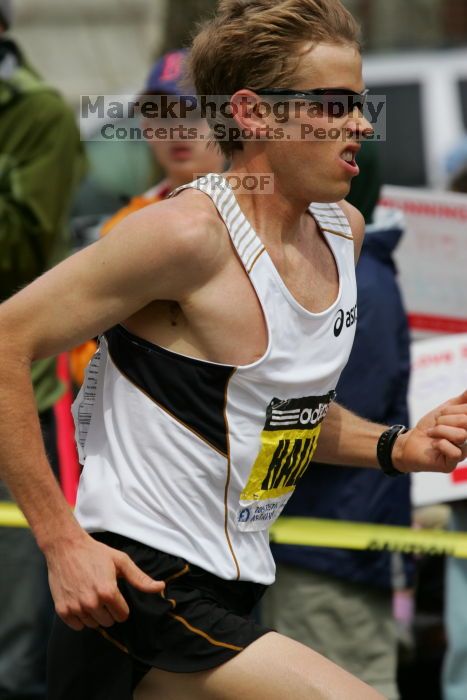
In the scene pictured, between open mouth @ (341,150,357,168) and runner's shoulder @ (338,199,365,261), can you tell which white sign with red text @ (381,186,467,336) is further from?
open mouth @ (341,150,357,168)

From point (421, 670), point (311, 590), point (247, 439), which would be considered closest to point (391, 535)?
point (311, 590)

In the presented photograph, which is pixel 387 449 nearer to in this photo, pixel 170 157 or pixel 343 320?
pixel 343 320

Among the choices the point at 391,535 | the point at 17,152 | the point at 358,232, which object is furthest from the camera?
the point at 17,152

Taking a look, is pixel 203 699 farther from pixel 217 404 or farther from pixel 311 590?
pixel 311 590

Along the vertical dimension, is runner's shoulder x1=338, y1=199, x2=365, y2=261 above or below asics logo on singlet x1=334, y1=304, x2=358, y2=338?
above

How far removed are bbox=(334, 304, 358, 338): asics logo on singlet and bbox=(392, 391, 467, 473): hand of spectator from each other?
12.7 inches

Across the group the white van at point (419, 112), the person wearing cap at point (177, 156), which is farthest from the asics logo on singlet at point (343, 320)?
the white van at point (419, 112)

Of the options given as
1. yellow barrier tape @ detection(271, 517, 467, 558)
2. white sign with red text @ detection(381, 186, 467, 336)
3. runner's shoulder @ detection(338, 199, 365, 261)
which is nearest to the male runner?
runner's shoulder @ detection(338, 199, 365, 261)

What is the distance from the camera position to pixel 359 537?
14.7 feet

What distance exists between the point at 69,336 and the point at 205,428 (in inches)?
15.0

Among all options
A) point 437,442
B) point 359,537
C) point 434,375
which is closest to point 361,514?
point 359,537

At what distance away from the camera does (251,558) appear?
10.4 ft

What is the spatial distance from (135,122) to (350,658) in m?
5.59

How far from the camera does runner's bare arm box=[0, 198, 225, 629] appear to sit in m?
2.85
